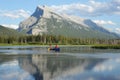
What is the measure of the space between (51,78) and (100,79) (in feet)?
18.3

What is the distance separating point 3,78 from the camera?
3123cm

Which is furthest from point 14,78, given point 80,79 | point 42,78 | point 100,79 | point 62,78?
point 100,79

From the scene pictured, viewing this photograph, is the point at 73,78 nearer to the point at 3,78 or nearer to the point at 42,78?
the point at 42,78

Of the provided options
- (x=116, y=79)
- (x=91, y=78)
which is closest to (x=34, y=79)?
(x=91, y=78)

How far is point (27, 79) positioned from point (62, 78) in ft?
13.1

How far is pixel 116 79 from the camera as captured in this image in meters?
30.9

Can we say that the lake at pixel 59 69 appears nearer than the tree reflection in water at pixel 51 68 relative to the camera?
Yes

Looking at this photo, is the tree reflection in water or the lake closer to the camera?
the lake

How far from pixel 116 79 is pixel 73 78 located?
481 centimetres

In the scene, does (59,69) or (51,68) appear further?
(51,68)

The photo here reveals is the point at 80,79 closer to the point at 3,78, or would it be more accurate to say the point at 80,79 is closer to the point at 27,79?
the point at 27,79

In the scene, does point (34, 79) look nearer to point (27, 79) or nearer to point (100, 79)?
point (27, 79)

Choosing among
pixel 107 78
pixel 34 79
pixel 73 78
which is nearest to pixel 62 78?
pixel 73 78

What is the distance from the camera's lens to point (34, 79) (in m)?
30.6
